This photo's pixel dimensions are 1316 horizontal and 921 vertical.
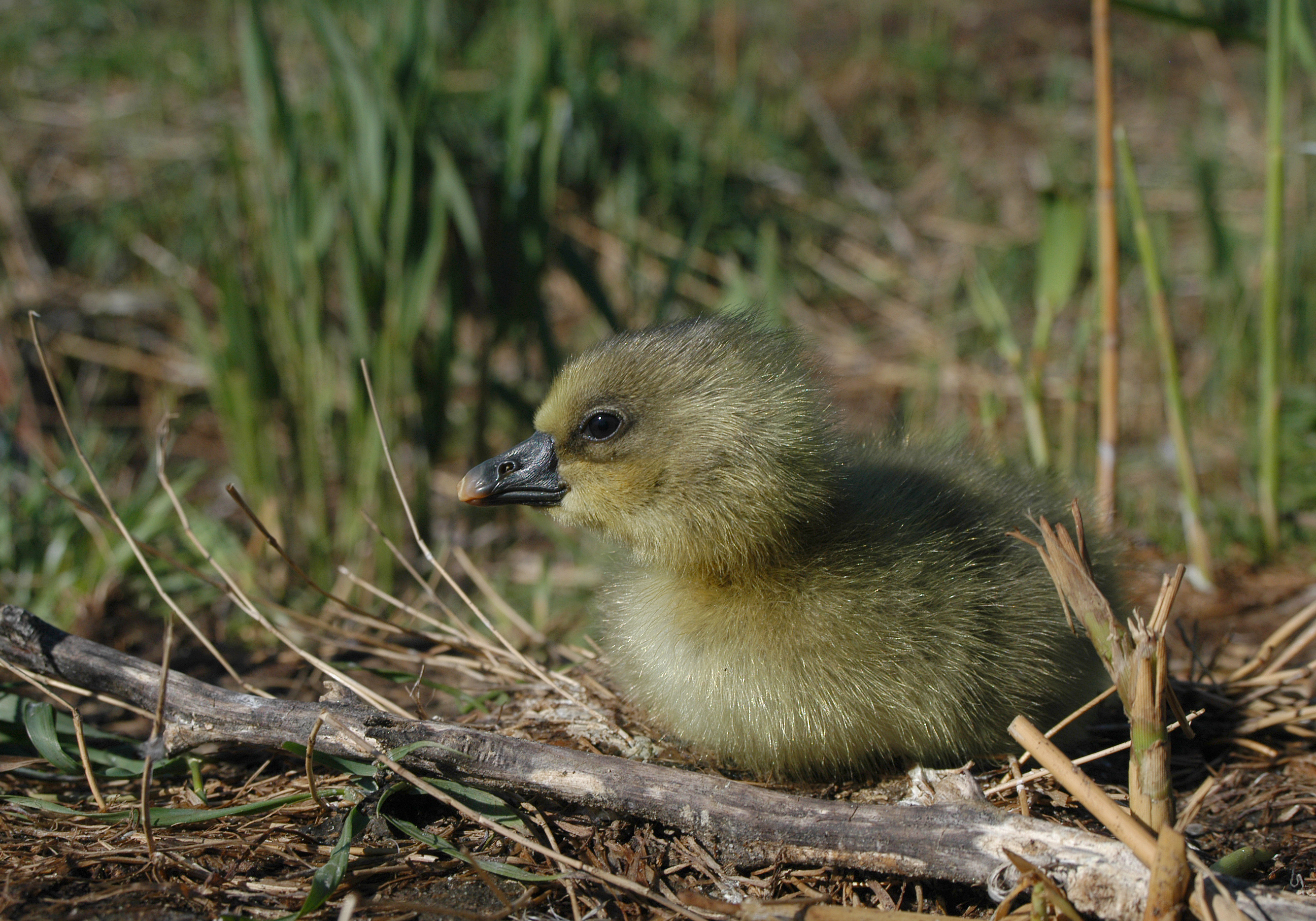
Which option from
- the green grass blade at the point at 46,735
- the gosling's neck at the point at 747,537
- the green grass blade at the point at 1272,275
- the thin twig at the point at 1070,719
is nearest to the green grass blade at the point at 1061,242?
the green grass blade at the point at 1272,275

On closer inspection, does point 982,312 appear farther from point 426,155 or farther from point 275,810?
point 275,810

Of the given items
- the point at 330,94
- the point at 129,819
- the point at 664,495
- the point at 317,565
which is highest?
the point at 330,94

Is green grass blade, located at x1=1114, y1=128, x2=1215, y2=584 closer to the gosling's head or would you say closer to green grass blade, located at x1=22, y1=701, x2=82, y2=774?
the gosling's head

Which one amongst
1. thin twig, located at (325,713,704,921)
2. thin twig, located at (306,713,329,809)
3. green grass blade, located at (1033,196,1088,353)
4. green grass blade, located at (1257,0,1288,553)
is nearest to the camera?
thin twig, located at (325,713,704,921)

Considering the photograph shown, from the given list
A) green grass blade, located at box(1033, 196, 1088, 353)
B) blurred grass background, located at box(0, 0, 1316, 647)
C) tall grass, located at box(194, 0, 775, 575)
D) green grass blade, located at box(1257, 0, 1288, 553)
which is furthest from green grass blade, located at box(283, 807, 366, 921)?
green grass blade, located at box(1257, 0, 1288, 553)

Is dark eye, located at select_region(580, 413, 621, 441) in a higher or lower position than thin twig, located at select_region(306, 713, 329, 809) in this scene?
higher

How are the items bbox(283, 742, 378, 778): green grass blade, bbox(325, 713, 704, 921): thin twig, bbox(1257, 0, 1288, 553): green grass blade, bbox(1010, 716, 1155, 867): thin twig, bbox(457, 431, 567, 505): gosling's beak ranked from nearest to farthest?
bbox(1010, 716, 1155, 867): thin twig < bbox(325, 713, 704, 921): thin twig < bbox(283, 742, 378, 778): green grass blade < bbox(457, 431, 567, 505): gosling's beak < bbox(1257, 0, 1288, 553): green grass blade

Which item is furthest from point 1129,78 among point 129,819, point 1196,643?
point 129,819
